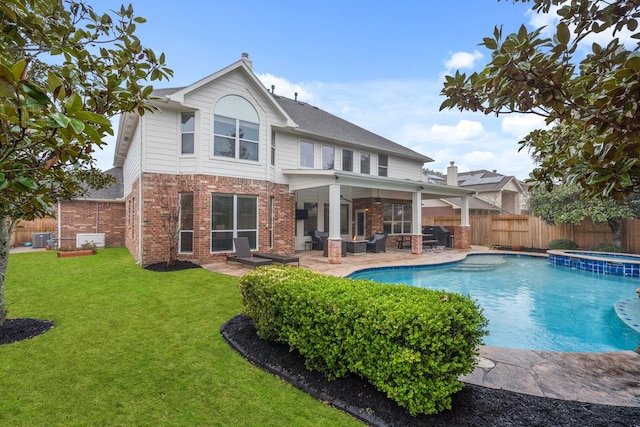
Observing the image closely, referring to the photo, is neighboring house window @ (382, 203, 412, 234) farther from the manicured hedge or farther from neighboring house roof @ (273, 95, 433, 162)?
the manicured hedge

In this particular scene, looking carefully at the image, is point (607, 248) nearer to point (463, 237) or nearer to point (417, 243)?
point (463, 237)

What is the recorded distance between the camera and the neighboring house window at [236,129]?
12133 millimetres

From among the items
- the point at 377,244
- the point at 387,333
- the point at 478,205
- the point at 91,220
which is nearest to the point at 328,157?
the point at 377,244

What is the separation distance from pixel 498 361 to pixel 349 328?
2342mm

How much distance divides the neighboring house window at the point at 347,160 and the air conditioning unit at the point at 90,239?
44.7ft

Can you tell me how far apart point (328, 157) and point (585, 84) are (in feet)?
46.5

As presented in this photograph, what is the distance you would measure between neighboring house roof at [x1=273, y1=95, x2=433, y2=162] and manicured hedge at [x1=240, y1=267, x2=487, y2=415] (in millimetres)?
11056

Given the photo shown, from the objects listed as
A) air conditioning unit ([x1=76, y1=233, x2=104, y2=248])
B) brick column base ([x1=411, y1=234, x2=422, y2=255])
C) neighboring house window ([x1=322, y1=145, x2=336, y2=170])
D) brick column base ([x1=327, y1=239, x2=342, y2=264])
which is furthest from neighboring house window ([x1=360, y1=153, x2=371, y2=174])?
air conditioning unit ([x1=76, y1=233, x2=104, y2=248])

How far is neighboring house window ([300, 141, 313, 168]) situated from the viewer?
596 inches

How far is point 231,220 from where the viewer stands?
1247 cm

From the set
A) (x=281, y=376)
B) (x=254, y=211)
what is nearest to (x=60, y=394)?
(x=281, y=376)

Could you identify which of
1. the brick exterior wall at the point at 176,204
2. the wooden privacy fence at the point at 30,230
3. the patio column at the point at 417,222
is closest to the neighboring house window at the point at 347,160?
the patio column at the point at 417,222

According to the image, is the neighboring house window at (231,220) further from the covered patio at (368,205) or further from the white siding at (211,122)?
the covered patio at (368,205)

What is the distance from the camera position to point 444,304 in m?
3.37
